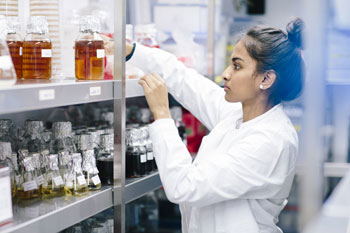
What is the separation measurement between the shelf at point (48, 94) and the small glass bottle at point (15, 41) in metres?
0.16

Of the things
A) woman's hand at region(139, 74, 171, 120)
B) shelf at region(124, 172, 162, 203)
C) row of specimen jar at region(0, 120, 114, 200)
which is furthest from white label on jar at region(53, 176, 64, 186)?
woman's hand at region(139, 74, 171, 120)

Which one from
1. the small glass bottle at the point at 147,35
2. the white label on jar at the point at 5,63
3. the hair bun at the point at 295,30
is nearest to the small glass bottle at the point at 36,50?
the white label on jar at the point at 5,63

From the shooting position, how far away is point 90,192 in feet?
5.72

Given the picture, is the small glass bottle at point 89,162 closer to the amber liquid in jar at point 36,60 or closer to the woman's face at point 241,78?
the amber liquid in jar at point 36,60

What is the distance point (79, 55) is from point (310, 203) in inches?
97.2

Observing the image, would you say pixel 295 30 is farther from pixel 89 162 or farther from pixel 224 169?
pixel 89 162

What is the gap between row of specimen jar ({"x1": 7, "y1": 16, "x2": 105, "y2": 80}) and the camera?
160 centimetres

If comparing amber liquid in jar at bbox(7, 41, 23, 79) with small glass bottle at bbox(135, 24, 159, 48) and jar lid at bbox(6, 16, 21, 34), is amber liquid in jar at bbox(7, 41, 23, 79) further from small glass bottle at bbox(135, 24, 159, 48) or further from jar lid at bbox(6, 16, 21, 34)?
small glass bottle at bbox(135, 24, 159, 48)

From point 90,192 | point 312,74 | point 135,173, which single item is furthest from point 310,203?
point 90,192

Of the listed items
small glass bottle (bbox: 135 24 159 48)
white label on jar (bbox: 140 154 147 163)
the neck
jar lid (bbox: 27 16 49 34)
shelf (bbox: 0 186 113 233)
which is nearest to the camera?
shelf (bbox: 0 186 113 233)

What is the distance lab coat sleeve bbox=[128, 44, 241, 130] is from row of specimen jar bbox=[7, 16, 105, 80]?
329 mm

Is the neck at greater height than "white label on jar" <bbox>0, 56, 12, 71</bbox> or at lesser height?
lesser

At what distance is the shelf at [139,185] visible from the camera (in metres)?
1.87

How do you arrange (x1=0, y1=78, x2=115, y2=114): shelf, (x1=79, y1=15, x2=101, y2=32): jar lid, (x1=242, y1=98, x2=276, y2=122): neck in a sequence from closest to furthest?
(x1=0, y1=78, x2=115, y2=114): shelf, (x1=79, y1=15, x2=101, y2=32): jar lid, (x1=242, y1=98, x2=276, y2=122): neck
